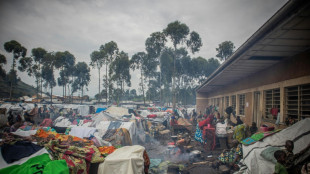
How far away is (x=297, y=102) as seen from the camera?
6.11 meters

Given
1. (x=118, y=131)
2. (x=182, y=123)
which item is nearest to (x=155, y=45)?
(x=182, y=123)

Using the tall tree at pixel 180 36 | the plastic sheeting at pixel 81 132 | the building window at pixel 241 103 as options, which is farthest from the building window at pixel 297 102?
the tall tree at pixel 180 36

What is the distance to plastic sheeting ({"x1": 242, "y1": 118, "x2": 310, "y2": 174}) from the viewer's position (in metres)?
4.04

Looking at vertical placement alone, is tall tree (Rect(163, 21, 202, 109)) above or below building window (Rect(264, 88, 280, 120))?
above

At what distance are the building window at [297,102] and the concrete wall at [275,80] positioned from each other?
0.18m

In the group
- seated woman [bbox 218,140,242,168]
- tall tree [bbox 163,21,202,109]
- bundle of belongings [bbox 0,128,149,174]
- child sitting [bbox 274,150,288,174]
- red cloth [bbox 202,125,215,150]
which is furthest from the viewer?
tall tree [bbox 163,21,202,109]

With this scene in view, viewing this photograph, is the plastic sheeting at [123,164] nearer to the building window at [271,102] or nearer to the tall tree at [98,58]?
the building window at [271,102]

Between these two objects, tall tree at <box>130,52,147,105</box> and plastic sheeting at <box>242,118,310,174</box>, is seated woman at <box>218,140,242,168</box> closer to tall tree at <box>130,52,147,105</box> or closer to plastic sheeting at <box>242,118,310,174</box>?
plastic sheeting at <box>242,118,310,174</box>

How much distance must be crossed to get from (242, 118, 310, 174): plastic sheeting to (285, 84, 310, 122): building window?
1.62 meters

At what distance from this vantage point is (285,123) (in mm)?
6438

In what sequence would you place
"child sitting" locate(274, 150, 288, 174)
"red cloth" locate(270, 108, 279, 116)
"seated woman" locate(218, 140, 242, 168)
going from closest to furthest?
"child sitting" locate(274, 150, 288, 174) → "seated woman" locate(218, 140, 242, 168) → "red cloth" locate(270, 108, 279, 116)

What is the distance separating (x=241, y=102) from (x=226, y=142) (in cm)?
420

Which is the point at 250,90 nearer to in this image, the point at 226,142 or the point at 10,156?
the point at 226,142

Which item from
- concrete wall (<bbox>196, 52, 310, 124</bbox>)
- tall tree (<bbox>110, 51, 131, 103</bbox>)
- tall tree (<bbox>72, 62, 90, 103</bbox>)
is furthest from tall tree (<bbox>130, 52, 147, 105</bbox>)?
concrete wall (<bbox>196, 52, 310, 124</bbox>)
